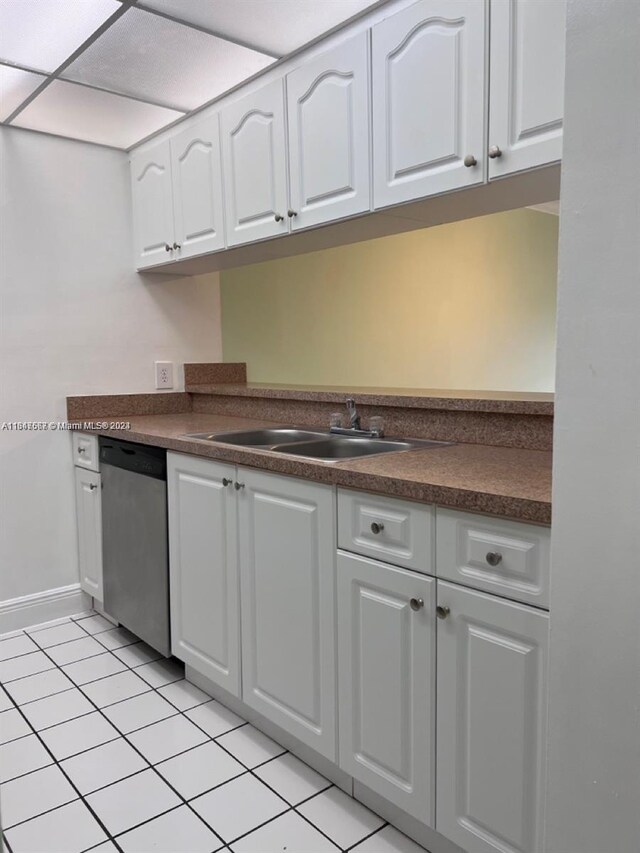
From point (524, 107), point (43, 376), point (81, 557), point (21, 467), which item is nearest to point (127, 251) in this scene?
point (43, 376)

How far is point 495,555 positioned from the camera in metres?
1.27

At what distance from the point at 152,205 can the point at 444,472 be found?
1.97 m

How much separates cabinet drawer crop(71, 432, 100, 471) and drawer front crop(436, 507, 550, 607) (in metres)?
1.79

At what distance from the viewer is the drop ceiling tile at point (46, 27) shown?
185cm

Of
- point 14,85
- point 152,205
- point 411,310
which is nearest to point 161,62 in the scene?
point 14,85

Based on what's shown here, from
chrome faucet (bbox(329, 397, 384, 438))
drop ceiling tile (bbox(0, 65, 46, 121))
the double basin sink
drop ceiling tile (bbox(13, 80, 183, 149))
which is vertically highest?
drop ceiling tile (bbox(0, 65, 46, 121))

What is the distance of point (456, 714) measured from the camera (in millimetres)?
1357

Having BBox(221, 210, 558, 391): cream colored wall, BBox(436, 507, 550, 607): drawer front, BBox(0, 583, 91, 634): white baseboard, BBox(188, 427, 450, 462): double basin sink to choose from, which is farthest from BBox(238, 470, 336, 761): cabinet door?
BBox(221, 210, 558, 391): cream colored wall

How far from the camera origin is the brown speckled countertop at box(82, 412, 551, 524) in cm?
125

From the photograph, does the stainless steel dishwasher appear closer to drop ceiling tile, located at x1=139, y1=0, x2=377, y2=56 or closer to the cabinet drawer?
the cabinet drawer

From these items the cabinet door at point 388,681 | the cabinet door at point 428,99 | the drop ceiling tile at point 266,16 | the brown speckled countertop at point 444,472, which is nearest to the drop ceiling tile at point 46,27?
the drop ceiling tile at point 266,16

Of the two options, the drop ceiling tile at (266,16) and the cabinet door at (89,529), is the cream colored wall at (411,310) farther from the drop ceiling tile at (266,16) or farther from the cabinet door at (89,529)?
the drop ceiling tile at (266,16)

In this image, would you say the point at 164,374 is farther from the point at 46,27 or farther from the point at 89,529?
the point at 46,27

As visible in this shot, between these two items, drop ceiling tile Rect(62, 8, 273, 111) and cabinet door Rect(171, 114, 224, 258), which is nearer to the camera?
drop ceiling tile Rect(62, 8, 273, 111)
